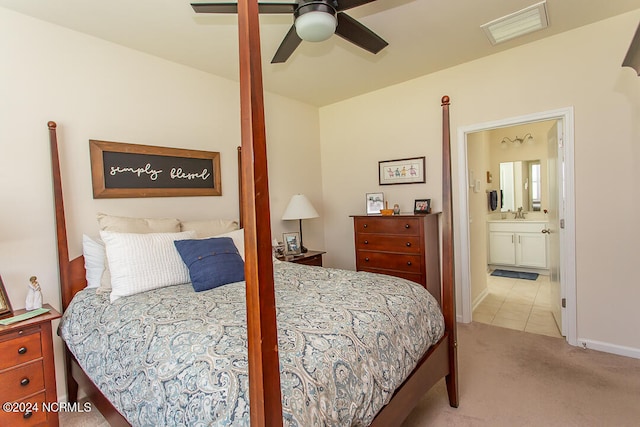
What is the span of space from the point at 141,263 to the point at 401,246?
2.21 meters

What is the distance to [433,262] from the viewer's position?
3.18m

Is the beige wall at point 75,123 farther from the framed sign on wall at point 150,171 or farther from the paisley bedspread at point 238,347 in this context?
the paisley bedspread at point 238,347

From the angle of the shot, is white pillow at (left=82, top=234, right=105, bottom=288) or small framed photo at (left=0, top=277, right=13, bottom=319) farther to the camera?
white pillow at (left=82, top=234, right=105, bottom=288)

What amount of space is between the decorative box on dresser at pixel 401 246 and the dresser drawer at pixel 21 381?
102 inches

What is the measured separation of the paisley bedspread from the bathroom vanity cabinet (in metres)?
3.98

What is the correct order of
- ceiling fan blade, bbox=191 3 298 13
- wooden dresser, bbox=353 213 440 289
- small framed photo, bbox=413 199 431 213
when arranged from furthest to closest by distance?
small framed photo, bbox=413 199 431 213 → wooden dresser, bbox=353 213 440 289 → ceiling fan blade, bbox=191 3 298 13

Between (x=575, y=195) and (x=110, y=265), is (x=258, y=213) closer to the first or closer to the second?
(x=110, y=265)

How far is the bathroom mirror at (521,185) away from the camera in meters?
5.26

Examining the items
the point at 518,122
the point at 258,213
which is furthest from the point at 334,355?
the point at 518,122

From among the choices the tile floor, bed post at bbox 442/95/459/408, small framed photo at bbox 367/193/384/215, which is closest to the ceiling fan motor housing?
bed post at bbox 442/95/459/408

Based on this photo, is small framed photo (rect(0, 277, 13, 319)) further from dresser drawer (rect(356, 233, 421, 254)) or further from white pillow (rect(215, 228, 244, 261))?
dresser drawer (rect(356, 233, 421, 254))

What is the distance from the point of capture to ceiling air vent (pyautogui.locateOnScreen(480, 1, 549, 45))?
224 cm

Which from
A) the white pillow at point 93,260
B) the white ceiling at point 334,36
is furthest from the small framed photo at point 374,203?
the white pillow at point 93,260

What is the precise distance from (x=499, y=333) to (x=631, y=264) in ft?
3.82
